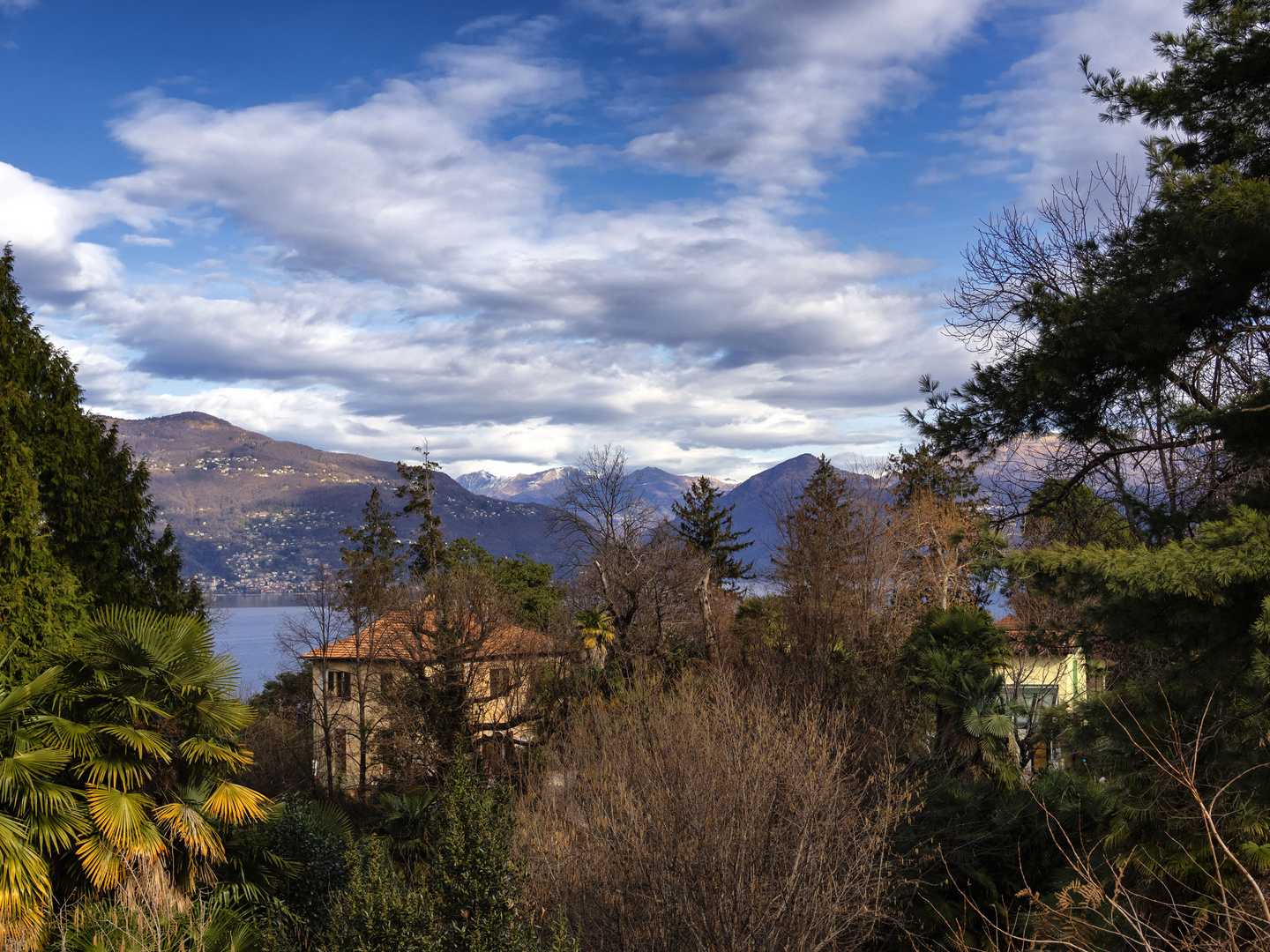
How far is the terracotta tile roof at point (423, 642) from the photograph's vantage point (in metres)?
31.0

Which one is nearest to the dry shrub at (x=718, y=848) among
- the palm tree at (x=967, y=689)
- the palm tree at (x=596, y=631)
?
the palm tree at (x=967, y=689)

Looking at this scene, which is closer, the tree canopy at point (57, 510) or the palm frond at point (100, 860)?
the palm frond at point (100, 860)

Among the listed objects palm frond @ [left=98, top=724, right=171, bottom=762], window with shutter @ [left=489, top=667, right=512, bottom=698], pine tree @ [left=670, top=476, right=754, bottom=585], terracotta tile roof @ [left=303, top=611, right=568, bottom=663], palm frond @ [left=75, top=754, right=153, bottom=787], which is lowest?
window with shutter @ [left=489, top=667, right=512, bottom=698]

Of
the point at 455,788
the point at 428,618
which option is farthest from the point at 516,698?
the point at 455,788

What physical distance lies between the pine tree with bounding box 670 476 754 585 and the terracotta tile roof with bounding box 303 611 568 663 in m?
23.4

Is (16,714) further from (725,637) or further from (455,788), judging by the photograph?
(725,637)

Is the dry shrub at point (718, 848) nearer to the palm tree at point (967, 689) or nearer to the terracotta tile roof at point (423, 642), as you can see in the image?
the palm tree at point (967, 689)

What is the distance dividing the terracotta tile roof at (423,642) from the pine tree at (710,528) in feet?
76.7

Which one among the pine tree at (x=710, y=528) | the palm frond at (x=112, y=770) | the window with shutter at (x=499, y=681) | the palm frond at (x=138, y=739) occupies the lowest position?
the window with shutter at (x=499, y=681)

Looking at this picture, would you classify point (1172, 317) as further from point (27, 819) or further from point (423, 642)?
point (423, 642)

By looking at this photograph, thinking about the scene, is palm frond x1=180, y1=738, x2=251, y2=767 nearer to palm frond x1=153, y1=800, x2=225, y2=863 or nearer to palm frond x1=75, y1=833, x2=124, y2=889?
palm frond x1=153, y1=800, x2=225, y2=863

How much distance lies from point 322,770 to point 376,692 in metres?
5.96

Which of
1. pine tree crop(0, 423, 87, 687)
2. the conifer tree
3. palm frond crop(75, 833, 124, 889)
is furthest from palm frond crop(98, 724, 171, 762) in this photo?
the conifer tree

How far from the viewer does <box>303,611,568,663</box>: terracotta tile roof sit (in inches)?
1222
